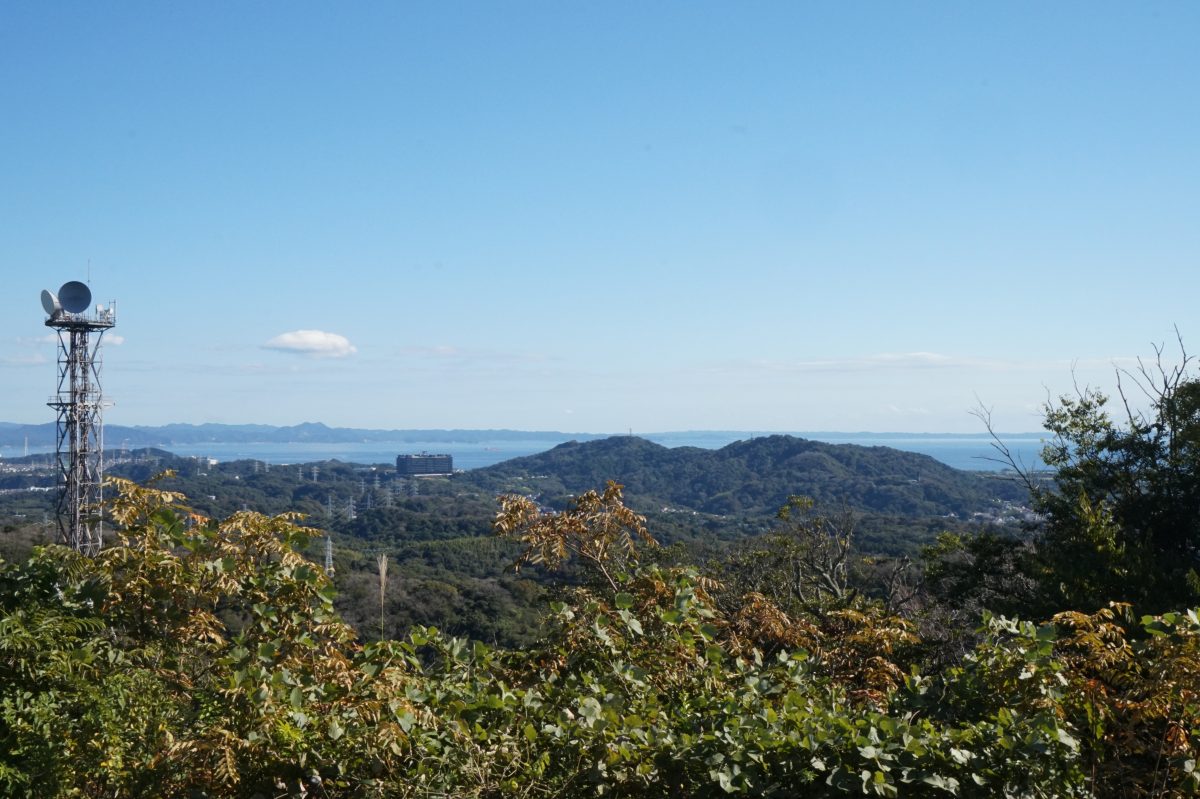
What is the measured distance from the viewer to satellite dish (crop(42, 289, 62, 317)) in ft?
104

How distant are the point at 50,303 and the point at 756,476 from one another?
68874 mm

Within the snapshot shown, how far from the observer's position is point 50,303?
3170 centimetres

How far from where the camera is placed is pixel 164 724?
10.5 ft

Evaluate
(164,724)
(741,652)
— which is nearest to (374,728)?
(164,724)

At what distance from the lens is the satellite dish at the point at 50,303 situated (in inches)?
1244

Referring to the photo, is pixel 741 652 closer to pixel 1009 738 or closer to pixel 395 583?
pixel 1009 738

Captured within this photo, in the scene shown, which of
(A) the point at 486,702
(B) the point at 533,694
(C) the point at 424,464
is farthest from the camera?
(C) the point at 424,464

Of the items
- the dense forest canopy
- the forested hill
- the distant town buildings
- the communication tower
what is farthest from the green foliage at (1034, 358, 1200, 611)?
the distant town buildings

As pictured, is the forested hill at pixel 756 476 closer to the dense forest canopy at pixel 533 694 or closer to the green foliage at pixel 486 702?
the dense forest canopy at pixel 533 694

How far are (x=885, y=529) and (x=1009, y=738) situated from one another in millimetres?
43897

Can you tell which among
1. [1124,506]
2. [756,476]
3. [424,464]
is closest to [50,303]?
[1124,506]

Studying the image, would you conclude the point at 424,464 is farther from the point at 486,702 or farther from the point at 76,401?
the point at 486,702

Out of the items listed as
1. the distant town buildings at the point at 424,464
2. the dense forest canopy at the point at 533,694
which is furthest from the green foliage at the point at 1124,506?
the distant town buildings at the point at 424,464

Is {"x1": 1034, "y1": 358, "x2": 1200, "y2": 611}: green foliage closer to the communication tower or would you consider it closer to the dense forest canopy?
the dense forest canopy
